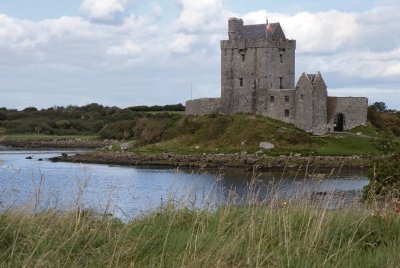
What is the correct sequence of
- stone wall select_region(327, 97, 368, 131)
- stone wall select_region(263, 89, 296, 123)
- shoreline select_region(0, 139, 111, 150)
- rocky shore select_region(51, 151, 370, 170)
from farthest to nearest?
shoreline select_region(0, 139, 111, 150)
stone wall select_region(327, 97, 368, 131)
stone wall select_region(263, 89, 296, 123)
rocky shore select_region(51, 151, 370, 170)

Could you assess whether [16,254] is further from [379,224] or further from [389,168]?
[389,168]

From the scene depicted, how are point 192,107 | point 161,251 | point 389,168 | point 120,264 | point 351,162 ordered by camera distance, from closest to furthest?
point 120,264 < point 161,251 < point 389,168 < point 351,162 < point 192,107

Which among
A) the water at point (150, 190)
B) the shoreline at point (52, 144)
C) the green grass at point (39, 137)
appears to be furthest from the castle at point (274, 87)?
the green grass at point (39, 137)

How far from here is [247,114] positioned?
62.6 metres

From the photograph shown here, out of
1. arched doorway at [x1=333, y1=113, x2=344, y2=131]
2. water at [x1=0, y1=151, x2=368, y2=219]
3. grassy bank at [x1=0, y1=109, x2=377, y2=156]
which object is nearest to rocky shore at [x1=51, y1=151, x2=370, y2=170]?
grassy bank at [x1=0, y1=109, x2=377, y2=156]

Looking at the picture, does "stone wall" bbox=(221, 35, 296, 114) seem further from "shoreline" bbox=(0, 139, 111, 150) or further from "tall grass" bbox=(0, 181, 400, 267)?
"tall grass" bbox=(0, 181, 400, 267)

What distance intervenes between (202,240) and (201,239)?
0.03m

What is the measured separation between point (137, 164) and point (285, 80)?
15.6 metres

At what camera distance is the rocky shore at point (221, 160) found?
5294 centimetres

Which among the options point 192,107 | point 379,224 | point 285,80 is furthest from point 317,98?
point 379,224

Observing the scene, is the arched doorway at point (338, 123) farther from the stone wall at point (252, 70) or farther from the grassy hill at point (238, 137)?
the stone wall at point (252, 70)

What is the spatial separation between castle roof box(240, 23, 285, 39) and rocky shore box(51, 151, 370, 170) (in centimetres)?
1123

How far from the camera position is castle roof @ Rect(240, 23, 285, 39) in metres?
61.5

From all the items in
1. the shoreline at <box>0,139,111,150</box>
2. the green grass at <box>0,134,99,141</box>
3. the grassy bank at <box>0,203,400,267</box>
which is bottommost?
the shoreline at <box>0,139,111,150</box>
